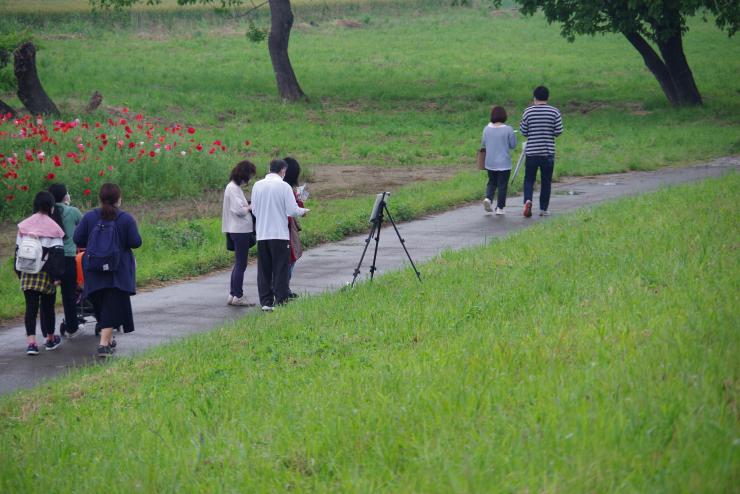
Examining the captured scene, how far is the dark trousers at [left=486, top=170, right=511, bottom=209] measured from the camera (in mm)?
16766

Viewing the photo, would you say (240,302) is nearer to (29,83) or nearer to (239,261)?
(239,261)

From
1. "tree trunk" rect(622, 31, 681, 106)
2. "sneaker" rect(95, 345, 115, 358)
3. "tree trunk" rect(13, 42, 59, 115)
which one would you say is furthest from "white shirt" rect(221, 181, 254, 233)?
"tree trunk" rect(622, 31, 681, 106)

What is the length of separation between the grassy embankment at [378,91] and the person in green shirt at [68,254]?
Result: 1.37 m

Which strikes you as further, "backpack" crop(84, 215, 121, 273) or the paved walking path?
the paved walking path

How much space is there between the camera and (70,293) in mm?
10984

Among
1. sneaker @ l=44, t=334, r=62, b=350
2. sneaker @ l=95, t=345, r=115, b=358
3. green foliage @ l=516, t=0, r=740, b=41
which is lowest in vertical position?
sneaker @ l=44, t=334, r=62, b=350

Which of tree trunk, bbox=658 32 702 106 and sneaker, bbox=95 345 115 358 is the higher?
tree trunk, bbox=658 32 702 106

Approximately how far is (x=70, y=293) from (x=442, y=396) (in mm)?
6155

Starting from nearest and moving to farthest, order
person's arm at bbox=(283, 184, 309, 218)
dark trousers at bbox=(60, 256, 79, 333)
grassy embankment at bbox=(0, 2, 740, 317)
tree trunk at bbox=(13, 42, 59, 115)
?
dark trousers at bbox=(60, 256, 79, 333) → person's arm at bbox=(283, 184, 309, 218) → grassy embankment at bbox=(0, 2, 740, 317) → tree trunk at bbox=(13, 42, 59, 115)

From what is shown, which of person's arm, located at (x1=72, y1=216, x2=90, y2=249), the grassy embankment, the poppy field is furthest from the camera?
the grassy embankment

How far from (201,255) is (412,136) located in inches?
657

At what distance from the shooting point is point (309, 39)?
182 feet

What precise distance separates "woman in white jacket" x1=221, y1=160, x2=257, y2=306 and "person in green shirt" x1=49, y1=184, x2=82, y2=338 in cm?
183

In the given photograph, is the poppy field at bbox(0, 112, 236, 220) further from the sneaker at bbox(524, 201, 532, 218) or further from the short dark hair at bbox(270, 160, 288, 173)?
the sneaker at bbox(524, 201, 532, 218)
